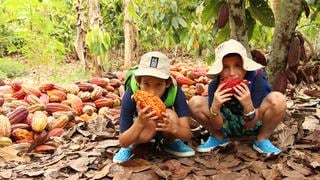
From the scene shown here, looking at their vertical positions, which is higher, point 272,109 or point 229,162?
point 272,109

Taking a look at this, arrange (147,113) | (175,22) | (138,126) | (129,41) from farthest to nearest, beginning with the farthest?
(129,41)
(175,22)
(138,126)
(147,113)

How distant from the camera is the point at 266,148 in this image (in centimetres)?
228

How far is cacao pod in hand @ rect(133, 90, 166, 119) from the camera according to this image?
1.93 meters

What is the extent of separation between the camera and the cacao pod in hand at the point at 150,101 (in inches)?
75.9

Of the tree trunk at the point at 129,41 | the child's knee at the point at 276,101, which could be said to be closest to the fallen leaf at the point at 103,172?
the child's knee at the point at 276,101

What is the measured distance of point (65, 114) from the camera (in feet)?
11.7

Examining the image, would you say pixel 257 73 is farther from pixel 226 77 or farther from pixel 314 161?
pixel 314 161

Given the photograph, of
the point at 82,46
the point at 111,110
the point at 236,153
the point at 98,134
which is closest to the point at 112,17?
the point at 82,46

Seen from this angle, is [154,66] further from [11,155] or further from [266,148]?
[11,155]

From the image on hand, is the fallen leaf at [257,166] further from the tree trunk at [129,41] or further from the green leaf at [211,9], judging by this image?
the tree trunk at [129,41]

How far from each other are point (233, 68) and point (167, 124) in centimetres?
44

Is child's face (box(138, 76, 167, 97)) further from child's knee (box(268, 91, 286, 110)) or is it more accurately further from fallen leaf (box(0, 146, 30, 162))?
fallen leaf (box(0, 146, 30, 162))

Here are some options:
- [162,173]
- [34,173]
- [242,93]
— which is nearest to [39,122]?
[34,173]

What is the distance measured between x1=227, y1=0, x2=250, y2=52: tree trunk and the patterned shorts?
558mm
